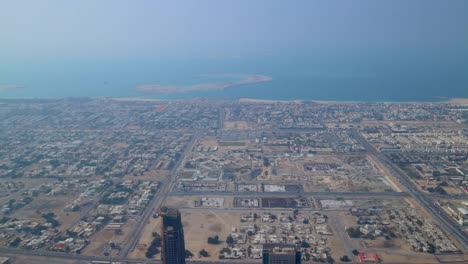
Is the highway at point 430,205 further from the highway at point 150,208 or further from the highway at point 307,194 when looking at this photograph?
the highway at point 150,208

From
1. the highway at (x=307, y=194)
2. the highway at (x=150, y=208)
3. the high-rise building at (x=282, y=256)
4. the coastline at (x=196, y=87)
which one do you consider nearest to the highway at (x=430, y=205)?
the highway at (x=307, y=194)

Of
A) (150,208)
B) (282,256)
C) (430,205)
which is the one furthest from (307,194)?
(282,256)

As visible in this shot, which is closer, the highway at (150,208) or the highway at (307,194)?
the highway at (150,208)

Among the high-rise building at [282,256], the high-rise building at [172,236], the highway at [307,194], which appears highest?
the high-rise building at [172,236]

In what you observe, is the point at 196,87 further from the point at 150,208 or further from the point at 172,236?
the point at 172,236

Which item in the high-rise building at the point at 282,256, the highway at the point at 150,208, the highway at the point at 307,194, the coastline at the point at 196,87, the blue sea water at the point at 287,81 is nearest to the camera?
the high-rise building at the point at 282,256

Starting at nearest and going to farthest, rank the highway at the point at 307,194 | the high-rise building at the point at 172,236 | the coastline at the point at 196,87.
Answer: the high-rise building at the point at 172,236
the highway at the point at 307,194
the coastline at the point at 196,87

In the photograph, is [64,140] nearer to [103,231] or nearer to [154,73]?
[103,231]

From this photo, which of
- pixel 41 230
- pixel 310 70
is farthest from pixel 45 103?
pixel 310 70
